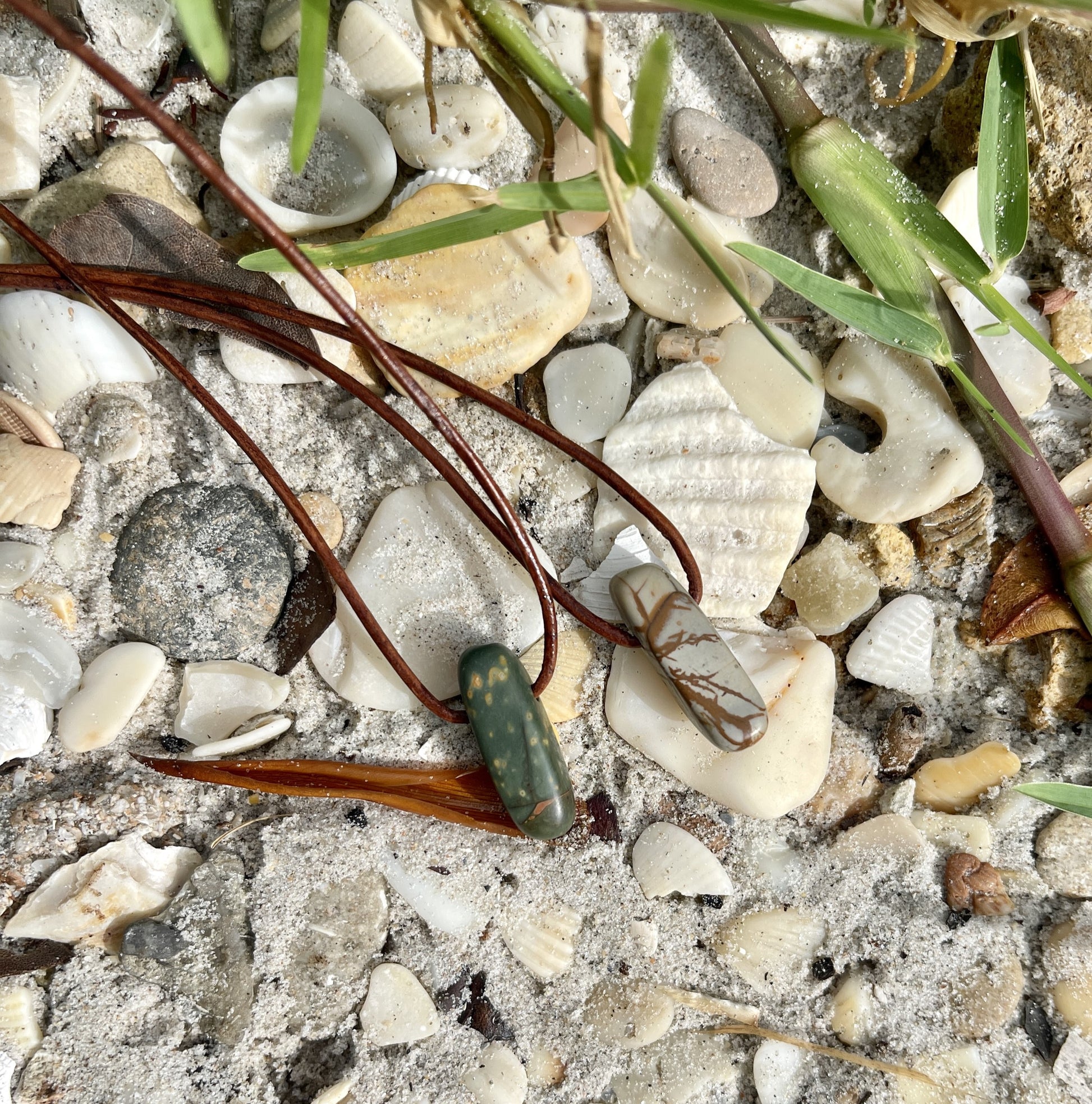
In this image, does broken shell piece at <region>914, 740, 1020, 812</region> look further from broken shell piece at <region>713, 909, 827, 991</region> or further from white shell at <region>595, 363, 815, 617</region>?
white shell at <region>595, 363, 815, 617</region>

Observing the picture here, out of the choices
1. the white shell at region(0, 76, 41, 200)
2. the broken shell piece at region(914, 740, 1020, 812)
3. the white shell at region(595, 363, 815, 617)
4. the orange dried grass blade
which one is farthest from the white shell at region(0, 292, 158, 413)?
the broken shell piece at region(914, 740, 1020, 812)

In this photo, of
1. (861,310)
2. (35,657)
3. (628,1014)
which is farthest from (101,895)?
(861,310)

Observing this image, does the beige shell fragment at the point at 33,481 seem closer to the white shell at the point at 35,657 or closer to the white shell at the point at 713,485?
the white shell at the point at 35,657

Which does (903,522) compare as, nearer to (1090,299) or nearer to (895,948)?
(1090,299)

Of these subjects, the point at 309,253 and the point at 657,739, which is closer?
the point at 309,253

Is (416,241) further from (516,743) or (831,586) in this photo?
(831,586)

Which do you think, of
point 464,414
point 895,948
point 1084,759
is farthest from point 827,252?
point 895,948

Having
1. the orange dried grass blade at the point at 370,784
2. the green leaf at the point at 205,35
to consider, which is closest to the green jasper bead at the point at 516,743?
the orange dried grass blade at the point at 370,784
